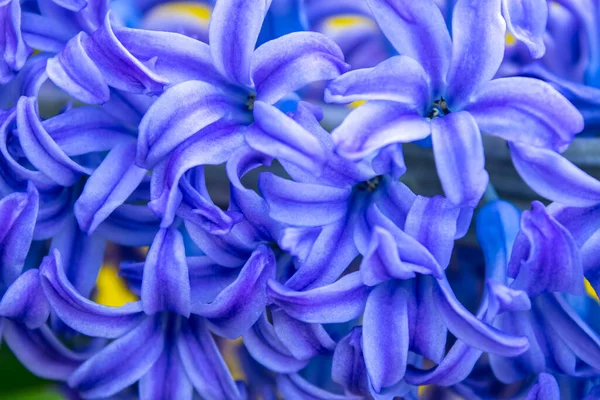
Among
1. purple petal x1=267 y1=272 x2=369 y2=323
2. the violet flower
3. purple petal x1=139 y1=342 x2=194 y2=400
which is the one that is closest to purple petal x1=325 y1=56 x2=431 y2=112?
the violet flower

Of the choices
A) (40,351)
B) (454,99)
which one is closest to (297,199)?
(454,99)

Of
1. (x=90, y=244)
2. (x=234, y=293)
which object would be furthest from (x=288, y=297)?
(x=90, y=244)

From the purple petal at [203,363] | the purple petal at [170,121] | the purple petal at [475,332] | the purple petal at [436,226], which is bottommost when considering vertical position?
the purple petal at [203,363]

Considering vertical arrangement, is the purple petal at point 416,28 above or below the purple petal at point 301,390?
above

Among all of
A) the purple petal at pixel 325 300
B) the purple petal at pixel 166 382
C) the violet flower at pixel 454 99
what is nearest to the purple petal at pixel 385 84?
the violet flower at pixel 454 99

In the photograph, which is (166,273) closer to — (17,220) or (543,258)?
(17,220)

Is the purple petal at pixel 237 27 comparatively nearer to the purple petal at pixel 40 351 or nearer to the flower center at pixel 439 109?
the flower center at pixel 439 109

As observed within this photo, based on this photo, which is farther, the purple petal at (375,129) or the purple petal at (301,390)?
the purple petal at (301,390)
